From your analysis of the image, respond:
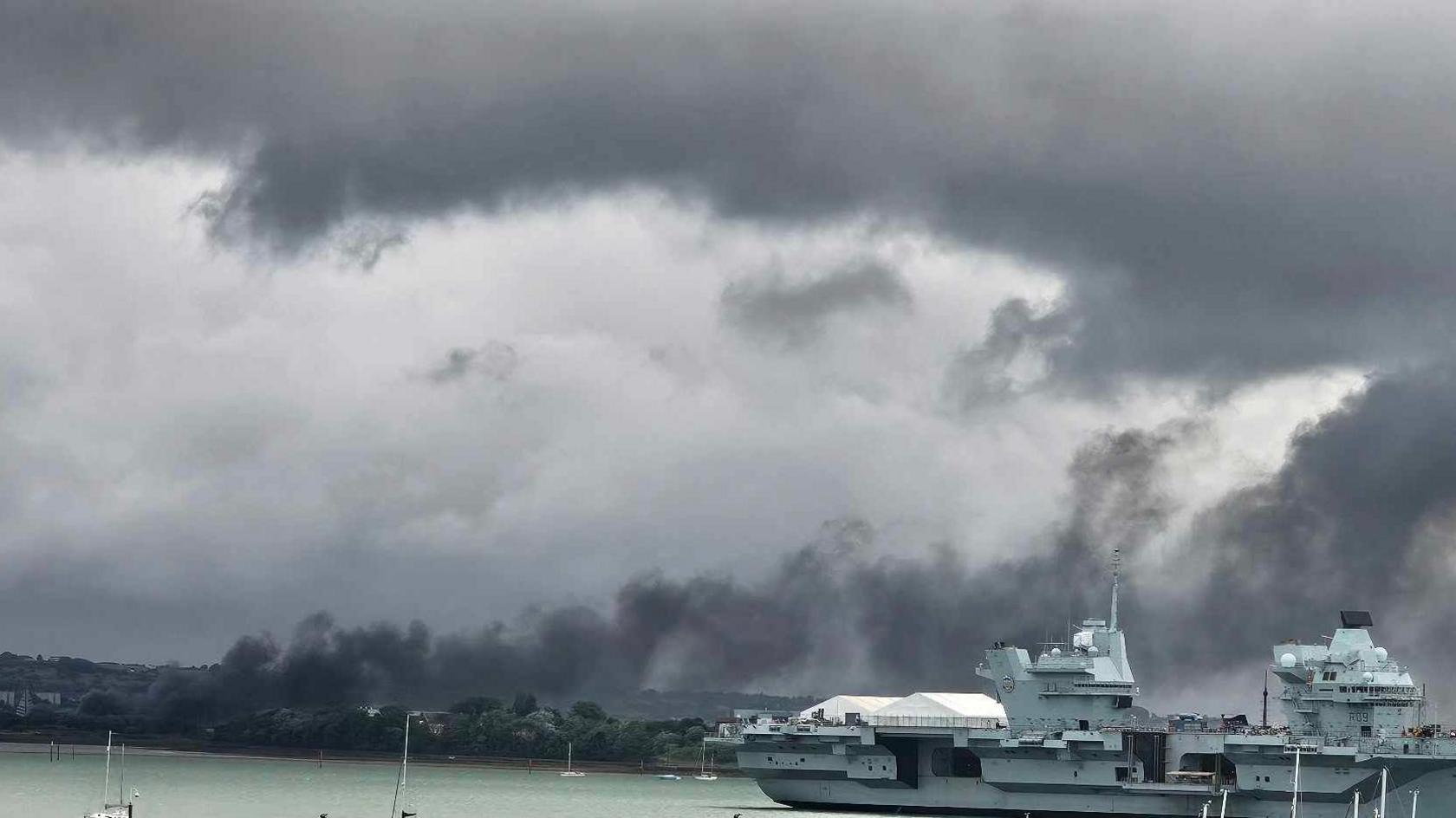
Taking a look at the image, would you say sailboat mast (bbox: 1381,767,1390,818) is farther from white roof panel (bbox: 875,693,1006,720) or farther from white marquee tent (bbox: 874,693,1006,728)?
white roof panel (bbox: 875,693,1006,720)

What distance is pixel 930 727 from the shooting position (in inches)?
3349

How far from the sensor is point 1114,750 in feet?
264

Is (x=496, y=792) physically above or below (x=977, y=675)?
below

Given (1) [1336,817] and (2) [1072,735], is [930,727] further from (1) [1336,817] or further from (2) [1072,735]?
(1) [1336,817]

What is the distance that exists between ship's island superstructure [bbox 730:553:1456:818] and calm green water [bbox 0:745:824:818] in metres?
3.56

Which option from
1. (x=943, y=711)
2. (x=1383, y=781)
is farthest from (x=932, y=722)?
(x=1383, y=781)

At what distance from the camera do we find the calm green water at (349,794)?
324 ft

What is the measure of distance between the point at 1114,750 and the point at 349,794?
55.9 metres

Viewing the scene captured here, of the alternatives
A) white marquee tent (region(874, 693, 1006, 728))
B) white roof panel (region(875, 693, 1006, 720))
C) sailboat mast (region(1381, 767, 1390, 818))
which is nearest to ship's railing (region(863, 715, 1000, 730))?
white marquee tent (region(874, 693, 1006, 728))

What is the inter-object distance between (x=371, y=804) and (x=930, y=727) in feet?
120

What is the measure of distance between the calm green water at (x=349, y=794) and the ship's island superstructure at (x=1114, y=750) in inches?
140

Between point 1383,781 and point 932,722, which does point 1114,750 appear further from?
point 1383,781

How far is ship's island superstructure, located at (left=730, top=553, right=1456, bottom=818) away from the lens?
76062 mm

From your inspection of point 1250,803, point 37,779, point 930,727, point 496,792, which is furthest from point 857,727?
point 37,779
